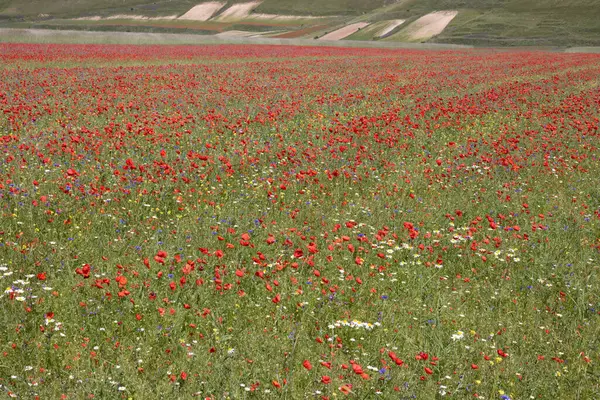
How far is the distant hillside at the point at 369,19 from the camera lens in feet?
318

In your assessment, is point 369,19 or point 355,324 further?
point 369,19

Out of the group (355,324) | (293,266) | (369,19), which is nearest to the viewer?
(355,324)

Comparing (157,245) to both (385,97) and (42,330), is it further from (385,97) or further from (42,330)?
(385,97)

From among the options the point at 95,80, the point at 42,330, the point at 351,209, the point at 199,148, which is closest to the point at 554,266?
the point at 351,209

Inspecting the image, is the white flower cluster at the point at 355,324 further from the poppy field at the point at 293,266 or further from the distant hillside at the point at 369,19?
the distant hillside at the point at 369,19

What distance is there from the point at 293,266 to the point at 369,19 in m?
133

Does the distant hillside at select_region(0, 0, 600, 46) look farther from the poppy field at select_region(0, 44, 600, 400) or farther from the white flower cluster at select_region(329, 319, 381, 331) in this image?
the white flower cluster at select_region(329, 319, 381, 331)

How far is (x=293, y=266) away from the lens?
5.26 meters

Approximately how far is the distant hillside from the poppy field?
84.3 meters

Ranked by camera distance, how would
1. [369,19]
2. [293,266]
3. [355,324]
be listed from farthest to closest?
[369,19]
[293,266]
[355,324]

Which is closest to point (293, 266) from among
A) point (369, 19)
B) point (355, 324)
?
point (355, 324)

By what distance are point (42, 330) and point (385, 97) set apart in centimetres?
1780

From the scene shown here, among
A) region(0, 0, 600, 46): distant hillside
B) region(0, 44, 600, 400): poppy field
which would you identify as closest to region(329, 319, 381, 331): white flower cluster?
region(0, 44, 600, 400): poppy field

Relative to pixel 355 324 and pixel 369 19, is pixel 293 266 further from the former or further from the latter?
pixel 369 19
